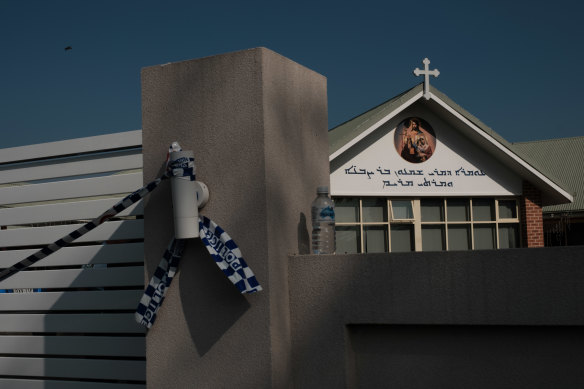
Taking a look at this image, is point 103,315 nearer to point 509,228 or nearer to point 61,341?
point 61,341

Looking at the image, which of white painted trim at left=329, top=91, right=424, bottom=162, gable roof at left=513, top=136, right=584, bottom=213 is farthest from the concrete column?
gable roof at left=513, top=136, right=584, bottom=213

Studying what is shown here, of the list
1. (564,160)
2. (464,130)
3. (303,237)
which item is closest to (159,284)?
(303,237)

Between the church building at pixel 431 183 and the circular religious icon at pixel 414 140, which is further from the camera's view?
the circular religious icon at pixel 414 140

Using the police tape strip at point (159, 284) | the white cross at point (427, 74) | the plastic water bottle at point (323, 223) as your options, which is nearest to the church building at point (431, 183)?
the white cross at point (427, 74)

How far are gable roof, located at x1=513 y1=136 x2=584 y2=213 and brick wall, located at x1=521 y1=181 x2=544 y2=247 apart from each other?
6.24 metres

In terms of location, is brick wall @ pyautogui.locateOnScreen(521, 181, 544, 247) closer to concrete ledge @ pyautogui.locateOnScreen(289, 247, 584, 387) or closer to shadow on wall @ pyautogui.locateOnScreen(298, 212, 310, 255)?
shadow on wall @ pyautogui.locateOnScreen(298, 212, 310, 255)

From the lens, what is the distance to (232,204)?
414 cm

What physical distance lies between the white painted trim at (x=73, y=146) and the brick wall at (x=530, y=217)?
1497cm

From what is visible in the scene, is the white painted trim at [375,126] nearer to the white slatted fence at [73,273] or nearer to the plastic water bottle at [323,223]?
A: the white slatted fence at [73,273]

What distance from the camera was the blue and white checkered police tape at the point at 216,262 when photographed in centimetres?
396

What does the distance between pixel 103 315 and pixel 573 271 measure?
3737 millimetres

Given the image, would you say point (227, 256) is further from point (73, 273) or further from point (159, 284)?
point (73, 273)

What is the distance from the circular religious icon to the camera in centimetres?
1747

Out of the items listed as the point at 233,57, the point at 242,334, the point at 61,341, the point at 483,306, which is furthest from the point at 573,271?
the point at 61,341
